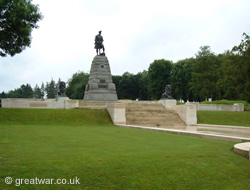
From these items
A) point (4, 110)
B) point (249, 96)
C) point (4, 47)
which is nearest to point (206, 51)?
point (249, 96)

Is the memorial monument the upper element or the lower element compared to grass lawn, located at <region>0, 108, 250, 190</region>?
upper

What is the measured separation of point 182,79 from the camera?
64250 mm

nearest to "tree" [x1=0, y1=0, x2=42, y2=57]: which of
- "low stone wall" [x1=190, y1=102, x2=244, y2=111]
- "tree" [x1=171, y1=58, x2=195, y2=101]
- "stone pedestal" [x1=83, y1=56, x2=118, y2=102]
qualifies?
"stone pedestal" [x1=83, y1=56, x2=118, y2=102]

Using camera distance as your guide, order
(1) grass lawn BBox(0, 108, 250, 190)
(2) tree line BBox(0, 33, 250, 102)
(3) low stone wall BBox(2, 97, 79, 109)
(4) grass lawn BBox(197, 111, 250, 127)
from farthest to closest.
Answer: (2) tree line BBox(0, 33, 250, 102)
(3) low stone wall BBox(2, 97, 79, 109)
(4) grass lawn BBox(197, 111, 250, 127)
(1) grass lawn BBox(0, 108, 250, 190)

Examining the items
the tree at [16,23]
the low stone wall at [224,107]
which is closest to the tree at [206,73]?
the low stone wall at [224,107]

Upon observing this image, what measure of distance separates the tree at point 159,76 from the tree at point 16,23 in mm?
55285

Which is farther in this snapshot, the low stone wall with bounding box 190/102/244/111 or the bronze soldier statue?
the bronze soldier statue

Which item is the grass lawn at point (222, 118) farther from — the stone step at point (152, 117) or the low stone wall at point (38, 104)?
the low stone wall at point (38, 104)

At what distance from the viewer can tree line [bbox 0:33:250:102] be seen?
2831 cm

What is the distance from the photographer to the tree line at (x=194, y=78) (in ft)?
92.9

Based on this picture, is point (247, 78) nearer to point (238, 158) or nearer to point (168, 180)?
point (238, 158)

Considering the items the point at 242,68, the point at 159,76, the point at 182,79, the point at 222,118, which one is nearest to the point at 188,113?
the point at 222,118

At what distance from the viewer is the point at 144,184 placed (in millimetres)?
5379

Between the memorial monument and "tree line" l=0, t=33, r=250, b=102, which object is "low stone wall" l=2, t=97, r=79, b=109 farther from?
"tree line" l=0, t=33, r=250, b=102
